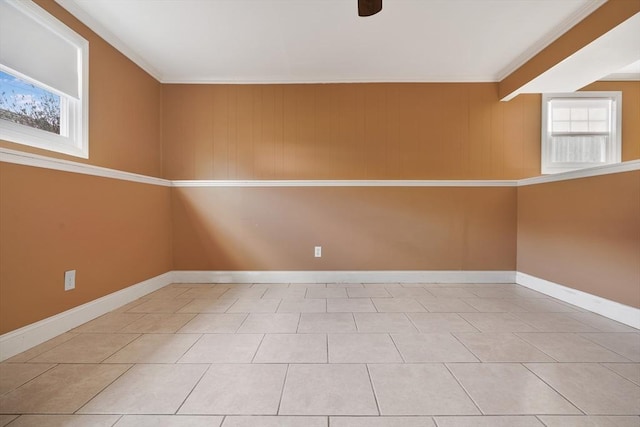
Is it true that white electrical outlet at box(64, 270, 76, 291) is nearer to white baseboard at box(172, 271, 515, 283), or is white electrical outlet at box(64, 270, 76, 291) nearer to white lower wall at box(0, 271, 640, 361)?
white lower wall at box(0, 271, 640, 361)

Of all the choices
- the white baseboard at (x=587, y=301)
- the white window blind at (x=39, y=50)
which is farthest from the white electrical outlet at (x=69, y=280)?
the white baseboard at (x=587, y=301)

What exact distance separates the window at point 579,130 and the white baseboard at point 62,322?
486cm

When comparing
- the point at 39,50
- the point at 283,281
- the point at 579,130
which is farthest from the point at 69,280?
the point at 579,130

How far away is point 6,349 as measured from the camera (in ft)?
5.17

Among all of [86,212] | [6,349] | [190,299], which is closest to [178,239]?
[190,299]

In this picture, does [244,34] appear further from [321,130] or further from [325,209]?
[325,209]

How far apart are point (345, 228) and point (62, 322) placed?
102 inches

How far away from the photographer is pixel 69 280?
2.00m

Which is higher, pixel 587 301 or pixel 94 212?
pixel 94 212

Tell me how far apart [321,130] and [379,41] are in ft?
3.70

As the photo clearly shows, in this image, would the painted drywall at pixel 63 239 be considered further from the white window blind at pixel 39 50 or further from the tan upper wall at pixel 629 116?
the tan upper wall at pixel 629 116

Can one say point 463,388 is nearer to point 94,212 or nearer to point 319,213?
point 319,213

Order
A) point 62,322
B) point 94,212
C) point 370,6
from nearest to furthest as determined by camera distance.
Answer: point 370,6
point 62,322
point 94,212

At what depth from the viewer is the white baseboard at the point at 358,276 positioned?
128 inches
